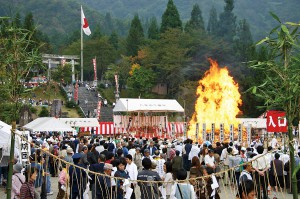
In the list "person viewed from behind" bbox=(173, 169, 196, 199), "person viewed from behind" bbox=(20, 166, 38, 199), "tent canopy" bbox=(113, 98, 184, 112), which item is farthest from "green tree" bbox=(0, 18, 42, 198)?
"tent canopy" bbox=(113, 98, 184, 112)

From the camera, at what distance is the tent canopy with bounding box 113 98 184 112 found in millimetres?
32750

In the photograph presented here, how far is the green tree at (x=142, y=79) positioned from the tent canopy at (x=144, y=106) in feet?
88.0

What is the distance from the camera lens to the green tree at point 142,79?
201 feet

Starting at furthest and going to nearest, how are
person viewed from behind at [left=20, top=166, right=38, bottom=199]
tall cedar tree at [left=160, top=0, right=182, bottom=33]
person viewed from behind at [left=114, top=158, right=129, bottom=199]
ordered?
1. tall cedar tree at [left=160, top=0, right=182, bottom=33]
2. person viewed from behind at [left=114, top=158, right=129, bottom=199]
3. person viewed from behind at [left=20, top=166, right=38, bottom=199]

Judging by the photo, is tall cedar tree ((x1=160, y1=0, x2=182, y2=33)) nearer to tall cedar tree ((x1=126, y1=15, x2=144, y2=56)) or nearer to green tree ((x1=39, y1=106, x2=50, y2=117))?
tall cedar tree ((x1=126, y1=15, x2=144, y2=56))

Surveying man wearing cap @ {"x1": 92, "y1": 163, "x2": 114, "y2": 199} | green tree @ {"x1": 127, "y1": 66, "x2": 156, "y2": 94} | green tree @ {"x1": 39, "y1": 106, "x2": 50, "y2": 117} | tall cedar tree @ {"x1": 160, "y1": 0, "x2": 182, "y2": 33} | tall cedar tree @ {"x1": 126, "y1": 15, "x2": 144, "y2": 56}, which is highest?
tall cedar tree @ {"x1": 160, "y1": 0, "x2": 182, "y2": 33}

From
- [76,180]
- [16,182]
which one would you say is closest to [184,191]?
[76,180]

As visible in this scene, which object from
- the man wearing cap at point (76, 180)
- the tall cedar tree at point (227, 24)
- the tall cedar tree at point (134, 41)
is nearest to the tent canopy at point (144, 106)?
the man wearing cap at point (76, 180)

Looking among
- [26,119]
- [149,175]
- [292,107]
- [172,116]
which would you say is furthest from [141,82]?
[292,107]

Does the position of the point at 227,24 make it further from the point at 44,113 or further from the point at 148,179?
the point at 148,179

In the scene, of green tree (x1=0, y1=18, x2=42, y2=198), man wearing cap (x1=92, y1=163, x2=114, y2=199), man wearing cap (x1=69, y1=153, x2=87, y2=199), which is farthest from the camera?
man wearing cap (x1=69, y1=153, x2=87, y2=199)

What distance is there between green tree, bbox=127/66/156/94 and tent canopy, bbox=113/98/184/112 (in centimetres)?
2682

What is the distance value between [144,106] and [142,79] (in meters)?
27.6

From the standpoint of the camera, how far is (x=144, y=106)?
33.8 m
